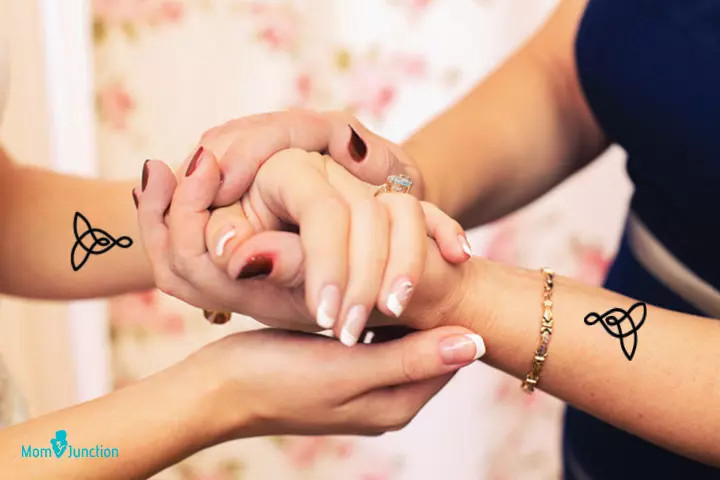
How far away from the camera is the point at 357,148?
646 millimetres

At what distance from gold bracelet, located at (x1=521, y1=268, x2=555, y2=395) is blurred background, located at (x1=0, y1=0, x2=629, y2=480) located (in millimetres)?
697

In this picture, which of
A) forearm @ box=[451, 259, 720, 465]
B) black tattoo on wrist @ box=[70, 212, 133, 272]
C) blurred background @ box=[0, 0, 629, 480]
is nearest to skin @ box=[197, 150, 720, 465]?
forearm @ box=[451, 259, 720, 465]

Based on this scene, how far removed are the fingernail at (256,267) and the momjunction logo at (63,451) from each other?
19 cm

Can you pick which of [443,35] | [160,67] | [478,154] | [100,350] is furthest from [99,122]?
[478,154]

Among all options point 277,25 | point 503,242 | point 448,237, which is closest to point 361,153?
point 448,237

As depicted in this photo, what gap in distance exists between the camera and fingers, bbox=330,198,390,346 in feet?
1.62

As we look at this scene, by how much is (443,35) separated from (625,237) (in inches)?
24.4

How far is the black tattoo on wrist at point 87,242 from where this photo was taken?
753 mm

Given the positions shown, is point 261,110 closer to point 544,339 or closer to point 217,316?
point 217,316

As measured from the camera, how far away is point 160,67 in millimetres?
1196

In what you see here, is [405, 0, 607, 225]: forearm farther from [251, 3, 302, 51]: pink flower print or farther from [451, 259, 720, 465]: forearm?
[251, 3, 302, 51]: pink flower print

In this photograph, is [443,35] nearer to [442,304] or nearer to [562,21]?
[562,21]

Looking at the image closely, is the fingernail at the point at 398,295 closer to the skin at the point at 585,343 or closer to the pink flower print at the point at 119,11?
the skin at the point at 585,343

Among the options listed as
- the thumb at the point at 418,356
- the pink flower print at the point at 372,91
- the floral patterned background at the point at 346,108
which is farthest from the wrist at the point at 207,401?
the pink flower print at the point at 372,91
